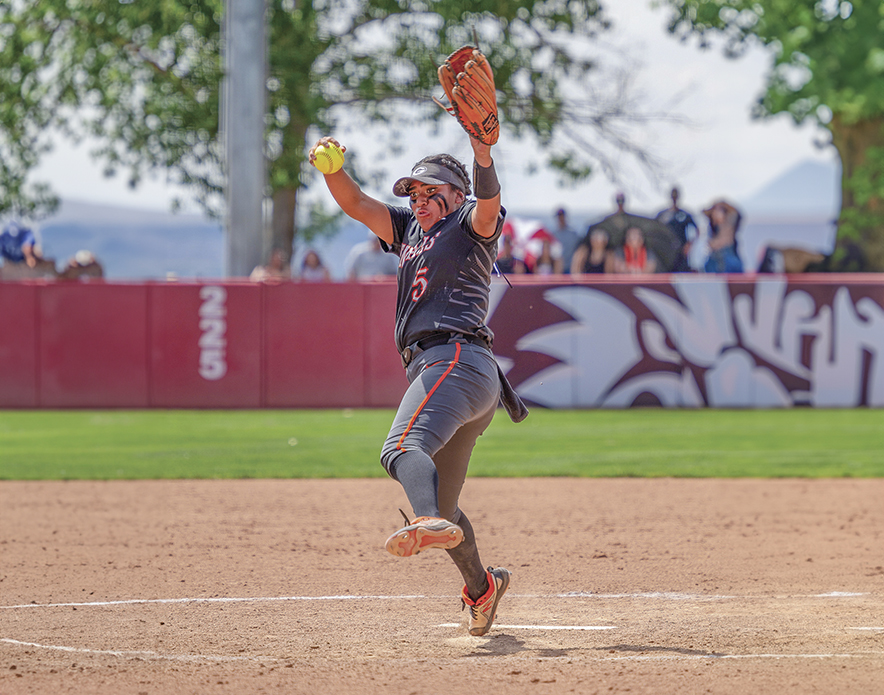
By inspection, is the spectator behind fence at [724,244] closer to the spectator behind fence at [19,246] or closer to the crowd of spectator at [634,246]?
the crowd of spectator at [634,246]

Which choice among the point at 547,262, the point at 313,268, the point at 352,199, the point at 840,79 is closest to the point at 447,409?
the point at 352,199

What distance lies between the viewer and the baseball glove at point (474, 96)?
4523 mm

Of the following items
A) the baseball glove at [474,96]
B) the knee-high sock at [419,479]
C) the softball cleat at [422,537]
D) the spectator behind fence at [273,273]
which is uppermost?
the baseball glove at [474,96]

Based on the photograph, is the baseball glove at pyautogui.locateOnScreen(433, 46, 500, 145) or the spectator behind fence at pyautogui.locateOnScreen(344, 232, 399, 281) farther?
the spectator behind fence at pyautogui.locateOnScreen(344, 232, 399, 281)

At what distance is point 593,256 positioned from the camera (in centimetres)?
1708

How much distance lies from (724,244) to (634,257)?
132 centimetres

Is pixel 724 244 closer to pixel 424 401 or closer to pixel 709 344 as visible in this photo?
pixel 709 344

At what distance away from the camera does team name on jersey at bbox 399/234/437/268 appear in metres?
4.84

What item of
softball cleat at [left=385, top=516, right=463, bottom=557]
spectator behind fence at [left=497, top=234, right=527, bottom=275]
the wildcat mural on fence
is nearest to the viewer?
softball cleat at [left=385, top=516, right=463, bottom=557]

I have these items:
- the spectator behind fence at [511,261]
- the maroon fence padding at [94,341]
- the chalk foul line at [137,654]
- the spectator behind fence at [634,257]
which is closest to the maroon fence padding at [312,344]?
the maroon fence padding at [94,341]

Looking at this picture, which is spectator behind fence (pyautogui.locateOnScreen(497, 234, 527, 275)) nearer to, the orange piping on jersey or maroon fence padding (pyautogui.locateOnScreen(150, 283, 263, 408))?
maroon fence padding (pyautogui.locateOnScreen(150, 283, 263, 408))

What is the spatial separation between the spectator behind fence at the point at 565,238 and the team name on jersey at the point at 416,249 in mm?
12406

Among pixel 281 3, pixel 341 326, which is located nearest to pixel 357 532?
pixel 341 326

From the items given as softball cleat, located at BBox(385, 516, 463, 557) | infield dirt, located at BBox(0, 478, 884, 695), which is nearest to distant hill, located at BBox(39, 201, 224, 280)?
infield dirt, located at BBox(0, 478, 884, 695)
